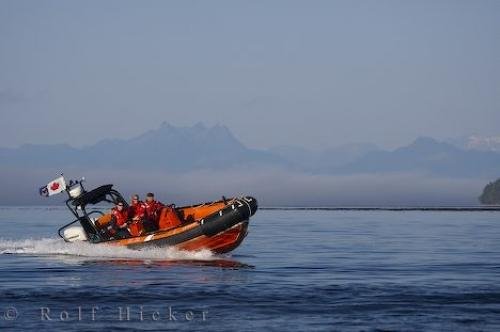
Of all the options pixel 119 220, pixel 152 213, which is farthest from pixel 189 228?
pixel 119 220

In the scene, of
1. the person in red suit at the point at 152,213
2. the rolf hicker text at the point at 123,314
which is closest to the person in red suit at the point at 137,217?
the person in red suit at the point at 152,213

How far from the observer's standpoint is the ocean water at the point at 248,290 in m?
17.1

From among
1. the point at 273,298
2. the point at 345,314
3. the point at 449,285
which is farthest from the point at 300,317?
the point at 449,285

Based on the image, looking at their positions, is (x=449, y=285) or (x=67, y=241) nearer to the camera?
(x=449, y=285)

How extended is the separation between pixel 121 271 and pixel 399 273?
26.1ft

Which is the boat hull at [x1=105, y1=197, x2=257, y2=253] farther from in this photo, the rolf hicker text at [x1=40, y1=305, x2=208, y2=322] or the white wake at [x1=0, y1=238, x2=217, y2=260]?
the rolf hicker text at [x1=40, y1=305, x2=208, y2=322]

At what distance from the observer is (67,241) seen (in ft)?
110

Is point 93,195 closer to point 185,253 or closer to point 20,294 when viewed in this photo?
point 185,253

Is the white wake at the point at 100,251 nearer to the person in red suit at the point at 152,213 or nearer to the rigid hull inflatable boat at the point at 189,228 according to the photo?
the rigid hull inflatable boat at the point at 189,228

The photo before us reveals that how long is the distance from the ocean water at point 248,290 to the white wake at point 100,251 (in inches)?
1.8
